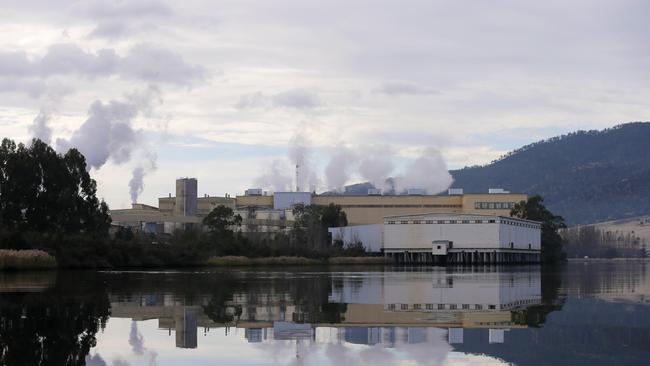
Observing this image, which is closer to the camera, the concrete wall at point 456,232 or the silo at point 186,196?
the concrete wall at point 456,232

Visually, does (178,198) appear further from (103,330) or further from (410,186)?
(103,330)

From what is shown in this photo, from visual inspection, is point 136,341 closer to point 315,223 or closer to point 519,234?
point 315,223

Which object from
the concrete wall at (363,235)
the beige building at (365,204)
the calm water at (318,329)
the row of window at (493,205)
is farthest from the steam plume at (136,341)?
the row of window at (493,205)

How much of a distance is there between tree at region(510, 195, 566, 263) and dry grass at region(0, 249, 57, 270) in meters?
97.9

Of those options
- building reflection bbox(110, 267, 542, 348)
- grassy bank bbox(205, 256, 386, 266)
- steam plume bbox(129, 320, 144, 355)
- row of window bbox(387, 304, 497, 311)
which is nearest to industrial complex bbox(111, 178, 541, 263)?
grassy bank bbox(205, 256, 386, 266)

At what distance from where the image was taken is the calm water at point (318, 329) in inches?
683

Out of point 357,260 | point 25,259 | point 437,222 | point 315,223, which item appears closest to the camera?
point 25,259

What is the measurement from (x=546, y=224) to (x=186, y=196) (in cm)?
5516

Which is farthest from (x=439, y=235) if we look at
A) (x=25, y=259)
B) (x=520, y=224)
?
(x=25, y=259)

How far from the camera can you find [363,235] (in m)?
152

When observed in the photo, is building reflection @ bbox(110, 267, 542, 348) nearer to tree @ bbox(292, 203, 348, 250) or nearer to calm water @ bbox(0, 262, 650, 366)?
calm water @ bbox(0, 262, 650, 366)

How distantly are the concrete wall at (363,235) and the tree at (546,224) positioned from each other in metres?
23.4

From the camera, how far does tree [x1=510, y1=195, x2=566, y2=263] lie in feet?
501

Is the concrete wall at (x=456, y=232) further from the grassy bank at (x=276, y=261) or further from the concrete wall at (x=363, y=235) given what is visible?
the grassy bank at (x=276, y=261)
